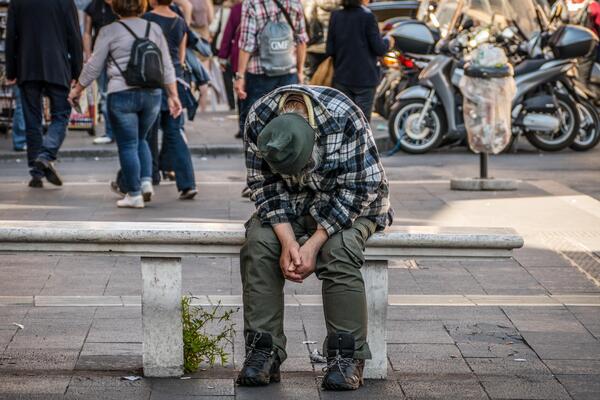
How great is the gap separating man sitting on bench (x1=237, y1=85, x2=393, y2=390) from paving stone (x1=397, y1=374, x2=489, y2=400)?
23cm

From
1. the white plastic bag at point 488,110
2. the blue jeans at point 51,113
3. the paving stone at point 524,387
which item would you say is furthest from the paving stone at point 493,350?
the blue jeans at point 51,113

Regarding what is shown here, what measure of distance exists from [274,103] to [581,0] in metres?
16.5

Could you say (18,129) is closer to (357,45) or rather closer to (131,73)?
(357,45)

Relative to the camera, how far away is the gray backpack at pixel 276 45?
9.94m

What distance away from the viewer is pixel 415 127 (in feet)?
45.6

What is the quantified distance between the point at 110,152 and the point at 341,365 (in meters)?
9.32

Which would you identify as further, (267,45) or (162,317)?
(267,45)

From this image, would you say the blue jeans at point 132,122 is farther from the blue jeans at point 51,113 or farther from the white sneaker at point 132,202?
the blue jeans at point 51,113

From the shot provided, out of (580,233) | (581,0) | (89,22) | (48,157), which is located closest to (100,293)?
(580,233)

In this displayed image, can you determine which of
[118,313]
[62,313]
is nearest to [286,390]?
[118,313]

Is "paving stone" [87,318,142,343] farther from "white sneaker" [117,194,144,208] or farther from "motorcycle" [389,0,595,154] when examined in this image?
"motorcycle" [389,0,595,154]

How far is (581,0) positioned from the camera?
20.6 metres

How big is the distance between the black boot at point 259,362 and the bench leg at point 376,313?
379 millimetres

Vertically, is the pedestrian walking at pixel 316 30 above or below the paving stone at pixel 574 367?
above
